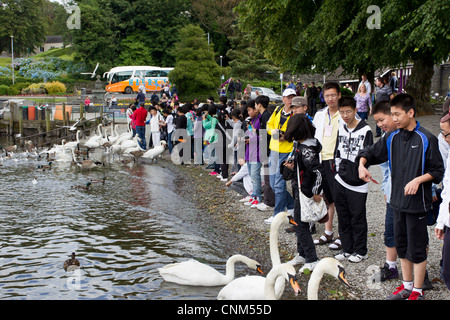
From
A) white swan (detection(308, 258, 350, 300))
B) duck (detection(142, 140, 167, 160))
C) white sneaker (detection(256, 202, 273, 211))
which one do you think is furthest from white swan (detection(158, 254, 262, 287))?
duck (detection(142, 140, 167, 160))

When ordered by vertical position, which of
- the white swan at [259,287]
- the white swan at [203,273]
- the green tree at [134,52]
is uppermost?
the green tree at [134,52]

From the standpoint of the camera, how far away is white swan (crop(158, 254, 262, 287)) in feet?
21.2

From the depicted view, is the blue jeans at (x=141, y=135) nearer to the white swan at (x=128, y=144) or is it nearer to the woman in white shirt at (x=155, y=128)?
the woman in white shirt at (x=155, y=128)

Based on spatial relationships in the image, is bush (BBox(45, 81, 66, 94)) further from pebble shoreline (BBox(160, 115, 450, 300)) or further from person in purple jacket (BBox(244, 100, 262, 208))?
person in purple jacket (BBox(244, 100, 262, 208))

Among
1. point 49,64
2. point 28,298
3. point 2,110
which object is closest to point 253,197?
point 28,298

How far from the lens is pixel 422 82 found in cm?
2061

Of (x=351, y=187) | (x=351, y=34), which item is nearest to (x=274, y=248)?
(x=351, y=187)

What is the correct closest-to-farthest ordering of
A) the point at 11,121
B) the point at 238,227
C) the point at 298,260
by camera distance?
the point at 298,260 → the point at 238,227 → the point at 11,121

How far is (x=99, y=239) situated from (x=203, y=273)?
293 cm

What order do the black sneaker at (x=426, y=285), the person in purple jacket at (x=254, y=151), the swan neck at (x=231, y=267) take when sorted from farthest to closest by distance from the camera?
the person in purple jacket at (x=254, y=151)
the swan neck at (x=231, y=267)
the black sneaker at (x=426, y=285)

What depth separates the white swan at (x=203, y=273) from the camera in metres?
6.46

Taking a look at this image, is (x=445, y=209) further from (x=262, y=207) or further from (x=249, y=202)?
(x=249, y=202)

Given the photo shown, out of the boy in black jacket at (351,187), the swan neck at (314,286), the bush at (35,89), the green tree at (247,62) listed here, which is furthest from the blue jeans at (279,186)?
the bush at (35,89)

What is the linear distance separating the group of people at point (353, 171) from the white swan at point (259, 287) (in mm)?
1128
